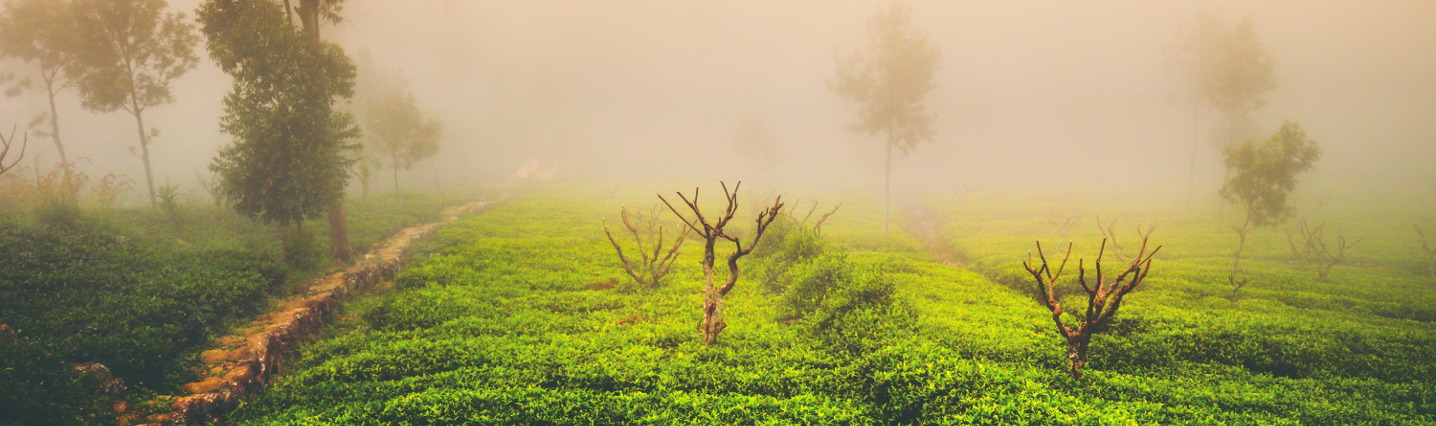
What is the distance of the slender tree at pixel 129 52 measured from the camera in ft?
72.3

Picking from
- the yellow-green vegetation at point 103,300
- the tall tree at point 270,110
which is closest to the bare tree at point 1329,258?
the yellow-green vegetation at point 103,300

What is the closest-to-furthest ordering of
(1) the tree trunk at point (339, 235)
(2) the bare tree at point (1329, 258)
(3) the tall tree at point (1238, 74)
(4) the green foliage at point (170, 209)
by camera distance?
(1) the tree trunk at point (339, 235) → (2) the bare tree at point (1329, 258) → (4) the green foliage at point (170, 209) → (3) the tall tree at point (1238, 74)

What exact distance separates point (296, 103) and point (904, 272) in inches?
847

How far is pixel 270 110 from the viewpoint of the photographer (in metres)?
16.2

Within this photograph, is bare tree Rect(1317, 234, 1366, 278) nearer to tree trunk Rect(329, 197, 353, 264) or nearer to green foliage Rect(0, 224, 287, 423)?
green foliage Rect(0, 224, 287, 423)

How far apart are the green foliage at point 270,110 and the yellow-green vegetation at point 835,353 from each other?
4.43 meters

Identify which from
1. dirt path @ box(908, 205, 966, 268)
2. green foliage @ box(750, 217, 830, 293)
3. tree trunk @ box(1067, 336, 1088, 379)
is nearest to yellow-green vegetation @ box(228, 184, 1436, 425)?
green foliage @ box(750, 217, 830, 293)

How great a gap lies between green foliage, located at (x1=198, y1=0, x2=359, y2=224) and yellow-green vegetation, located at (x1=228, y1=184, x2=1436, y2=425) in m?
4.43

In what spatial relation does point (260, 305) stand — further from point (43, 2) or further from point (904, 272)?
point (43, 2)

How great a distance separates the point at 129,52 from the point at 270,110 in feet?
48.4

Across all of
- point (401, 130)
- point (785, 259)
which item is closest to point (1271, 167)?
point (785, 259)

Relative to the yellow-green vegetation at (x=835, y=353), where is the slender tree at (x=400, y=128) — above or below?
above

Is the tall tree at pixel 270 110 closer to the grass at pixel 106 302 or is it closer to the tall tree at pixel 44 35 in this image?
the grass at pixel 106 302

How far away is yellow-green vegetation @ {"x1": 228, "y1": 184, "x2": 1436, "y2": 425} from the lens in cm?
758
